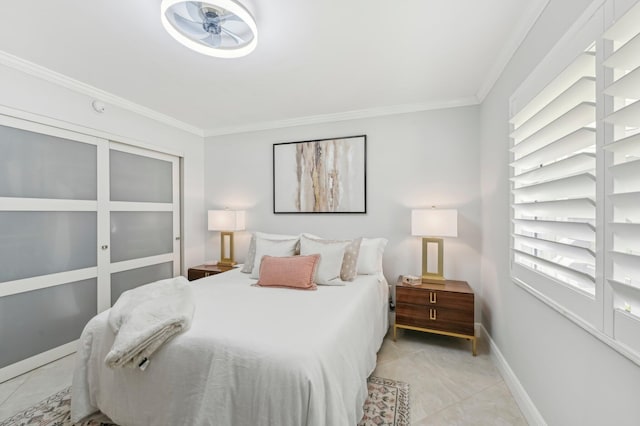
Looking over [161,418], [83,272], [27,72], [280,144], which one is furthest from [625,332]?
[27,72]

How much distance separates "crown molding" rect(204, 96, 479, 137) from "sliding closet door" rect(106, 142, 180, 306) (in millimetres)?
880

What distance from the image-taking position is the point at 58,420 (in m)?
1.67

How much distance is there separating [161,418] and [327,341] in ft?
3.05

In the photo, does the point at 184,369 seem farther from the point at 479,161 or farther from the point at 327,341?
the point at 479,161

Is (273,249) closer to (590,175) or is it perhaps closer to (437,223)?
(437,223)

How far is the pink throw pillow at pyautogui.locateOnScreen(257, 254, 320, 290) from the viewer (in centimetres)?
230

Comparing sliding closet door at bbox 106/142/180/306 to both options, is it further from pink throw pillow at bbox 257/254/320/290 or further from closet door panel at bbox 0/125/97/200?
pink throw pillow at bbox 257/254/320/290

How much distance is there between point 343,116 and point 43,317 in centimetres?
351

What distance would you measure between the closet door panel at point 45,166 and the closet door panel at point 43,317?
86 cm

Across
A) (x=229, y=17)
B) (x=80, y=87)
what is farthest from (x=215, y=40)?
(x=80, y=87)

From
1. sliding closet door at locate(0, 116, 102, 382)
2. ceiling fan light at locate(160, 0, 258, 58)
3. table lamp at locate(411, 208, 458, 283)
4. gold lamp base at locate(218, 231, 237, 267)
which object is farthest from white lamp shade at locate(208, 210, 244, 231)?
table lamp at locate(411, 208, 458, 283)

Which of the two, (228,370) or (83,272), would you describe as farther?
(83,272)

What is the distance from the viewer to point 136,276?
315 centimetres

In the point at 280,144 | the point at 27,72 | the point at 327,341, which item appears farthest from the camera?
the point at 280,144
